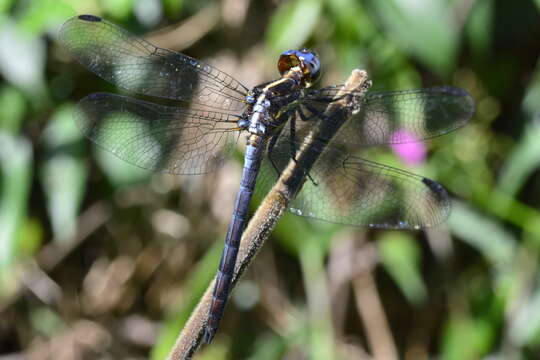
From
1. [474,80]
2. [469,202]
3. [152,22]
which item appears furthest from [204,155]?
[474,80]

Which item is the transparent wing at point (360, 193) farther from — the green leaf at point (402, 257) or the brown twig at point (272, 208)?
the green leaf at point (402, 257)

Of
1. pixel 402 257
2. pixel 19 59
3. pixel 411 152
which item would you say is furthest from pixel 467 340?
pixel 19 59

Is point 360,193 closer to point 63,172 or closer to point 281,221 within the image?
point 281,221

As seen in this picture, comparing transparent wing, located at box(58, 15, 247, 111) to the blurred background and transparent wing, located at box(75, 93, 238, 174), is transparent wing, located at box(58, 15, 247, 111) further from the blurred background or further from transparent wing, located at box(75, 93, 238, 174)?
the blurred background

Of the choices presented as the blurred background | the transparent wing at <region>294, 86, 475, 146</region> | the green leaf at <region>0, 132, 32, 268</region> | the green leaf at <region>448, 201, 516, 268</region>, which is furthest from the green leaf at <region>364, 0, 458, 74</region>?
the green leaf at <region>0, 132, 32, 268</region>

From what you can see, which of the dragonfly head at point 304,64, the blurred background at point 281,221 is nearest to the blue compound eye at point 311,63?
the dragonfly head at point 304,64

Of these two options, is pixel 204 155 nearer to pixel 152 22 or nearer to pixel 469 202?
pixel 152 22
